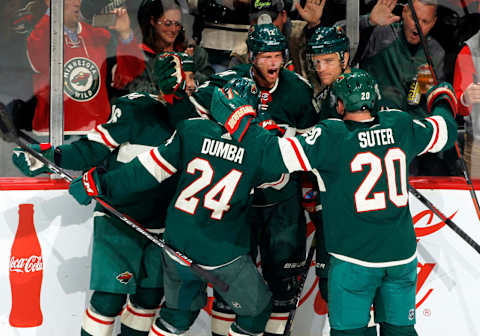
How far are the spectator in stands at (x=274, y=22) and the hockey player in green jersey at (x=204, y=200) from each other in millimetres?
894

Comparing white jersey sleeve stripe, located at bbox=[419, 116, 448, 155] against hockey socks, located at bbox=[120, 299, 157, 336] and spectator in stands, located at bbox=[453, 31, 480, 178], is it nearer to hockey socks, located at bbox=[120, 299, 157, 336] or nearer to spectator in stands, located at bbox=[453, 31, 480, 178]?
spectator in stands, located at bbox=[453, 31, 480, 178]

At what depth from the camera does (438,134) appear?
2.39 metres

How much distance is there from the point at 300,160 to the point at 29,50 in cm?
161

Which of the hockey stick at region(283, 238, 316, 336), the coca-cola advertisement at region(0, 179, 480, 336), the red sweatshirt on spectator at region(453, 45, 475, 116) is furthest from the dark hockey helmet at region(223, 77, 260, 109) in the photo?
the red sweatshirt on spectator at region(453, 45, 475, 116)

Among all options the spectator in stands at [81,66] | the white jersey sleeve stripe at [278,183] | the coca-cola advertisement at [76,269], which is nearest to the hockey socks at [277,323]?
the coca-cola advertisement at [76,269]

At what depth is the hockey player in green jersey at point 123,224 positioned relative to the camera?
264cm

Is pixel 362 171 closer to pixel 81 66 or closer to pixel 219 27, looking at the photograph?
pixel 219 27

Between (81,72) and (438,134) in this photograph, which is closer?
(438,134)

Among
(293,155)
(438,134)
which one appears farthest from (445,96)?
(293,155)

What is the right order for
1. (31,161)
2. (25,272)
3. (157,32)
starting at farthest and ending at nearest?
(157,32)
(25,272)
(31,161)

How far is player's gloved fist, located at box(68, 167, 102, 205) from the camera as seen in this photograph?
8.04ft

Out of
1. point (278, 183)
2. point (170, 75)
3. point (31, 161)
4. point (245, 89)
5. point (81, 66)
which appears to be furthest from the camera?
point (81, 66)

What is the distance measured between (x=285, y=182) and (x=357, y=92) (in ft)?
1.99

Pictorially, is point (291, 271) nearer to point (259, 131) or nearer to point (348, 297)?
point (348, 297)
